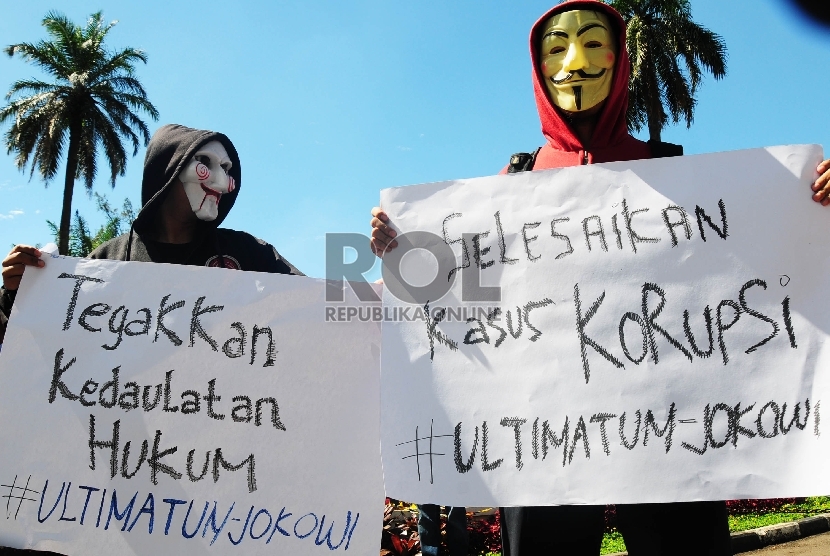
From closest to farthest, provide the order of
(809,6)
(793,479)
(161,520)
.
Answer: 1. (793,479)
2. (161,520)
3. (809,6)

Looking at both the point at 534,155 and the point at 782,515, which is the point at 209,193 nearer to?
the point at 534,155

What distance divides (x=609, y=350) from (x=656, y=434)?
0.25 meters

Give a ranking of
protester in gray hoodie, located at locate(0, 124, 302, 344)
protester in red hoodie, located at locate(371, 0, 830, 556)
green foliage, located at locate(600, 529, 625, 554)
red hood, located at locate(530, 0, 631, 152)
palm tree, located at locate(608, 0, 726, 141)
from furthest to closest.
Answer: palm tree, located at locate(608, 0, 726, 141), green foliage, located at locate(600, 529, 625, 554), protester in gray hoodie, located at locate(0, 124, 302, 344), red hood, located at locate(530, 0, 631, 152), protester in red hoodie, located at locate(371, 0, 830, 556)

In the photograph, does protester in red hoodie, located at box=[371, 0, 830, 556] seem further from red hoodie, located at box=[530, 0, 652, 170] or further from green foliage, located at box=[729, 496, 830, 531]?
green foliage, located at box=[729, 496, 830, 531]

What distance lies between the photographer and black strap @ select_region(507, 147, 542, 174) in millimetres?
2221

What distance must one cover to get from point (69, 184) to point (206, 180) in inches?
904

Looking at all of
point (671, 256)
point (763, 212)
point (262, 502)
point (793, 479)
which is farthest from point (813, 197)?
point (262, 502)

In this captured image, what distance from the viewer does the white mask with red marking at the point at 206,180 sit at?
257 centimetres

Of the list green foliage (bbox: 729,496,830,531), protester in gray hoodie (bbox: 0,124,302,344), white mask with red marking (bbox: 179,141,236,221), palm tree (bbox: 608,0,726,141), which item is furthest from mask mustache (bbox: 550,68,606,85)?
palm tree (bbox: 608,0,726,141)

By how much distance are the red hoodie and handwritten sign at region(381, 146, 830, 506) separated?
19cm

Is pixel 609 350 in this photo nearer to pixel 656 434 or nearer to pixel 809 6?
pixel 656 434

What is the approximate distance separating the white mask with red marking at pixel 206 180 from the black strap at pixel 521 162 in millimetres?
1208

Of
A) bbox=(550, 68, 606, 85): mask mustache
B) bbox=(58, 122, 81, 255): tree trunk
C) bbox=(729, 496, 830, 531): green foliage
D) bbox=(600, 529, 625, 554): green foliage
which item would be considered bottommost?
bbox=(729, 496, 830, 531): green foliage

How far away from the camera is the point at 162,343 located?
2.10 m
